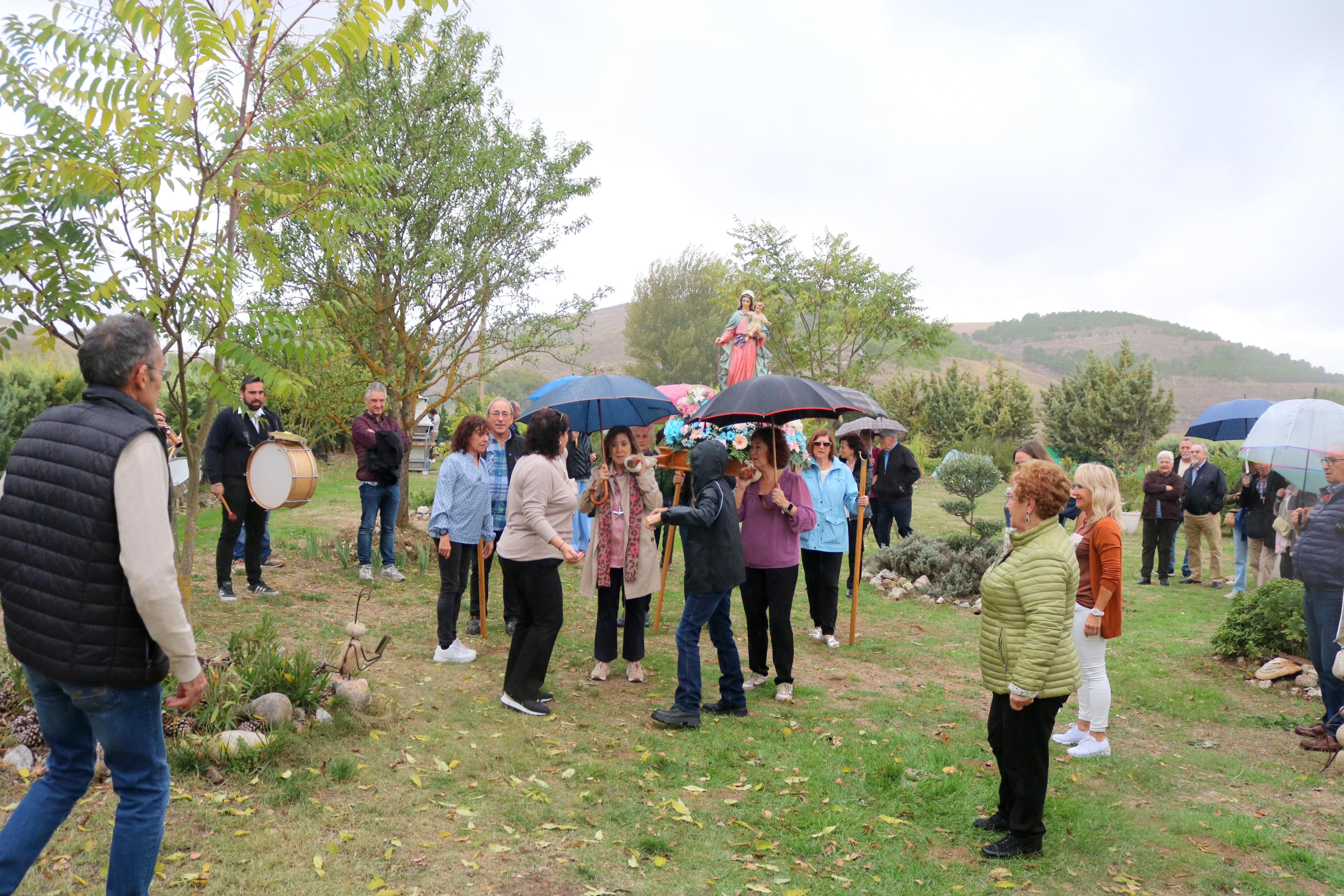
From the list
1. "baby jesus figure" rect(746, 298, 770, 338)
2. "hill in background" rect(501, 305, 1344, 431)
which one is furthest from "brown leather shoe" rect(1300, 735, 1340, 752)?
"hill in background" rect(501, 305, 1344, 431)

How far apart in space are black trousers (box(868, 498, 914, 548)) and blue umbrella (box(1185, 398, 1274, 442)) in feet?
13.2

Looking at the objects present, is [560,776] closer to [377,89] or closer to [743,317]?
[743,317]

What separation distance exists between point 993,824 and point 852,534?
22.9 feet

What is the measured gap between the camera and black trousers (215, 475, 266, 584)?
332 inches

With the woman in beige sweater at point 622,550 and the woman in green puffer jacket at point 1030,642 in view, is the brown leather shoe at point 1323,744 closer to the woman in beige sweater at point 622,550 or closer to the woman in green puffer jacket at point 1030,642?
the woman in green puffer jacket at point 1030,642

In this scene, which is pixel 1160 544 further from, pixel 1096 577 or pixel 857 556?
pixel 1096 577

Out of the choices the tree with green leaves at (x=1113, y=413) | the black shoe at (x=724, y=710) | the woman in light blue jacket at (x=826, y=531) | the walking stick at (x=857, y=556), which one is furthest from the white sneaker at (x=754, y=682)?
the tree with green leaves at (x=1113, y=413)

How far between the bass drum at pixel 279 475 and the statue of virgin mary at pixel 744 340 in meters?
5.38

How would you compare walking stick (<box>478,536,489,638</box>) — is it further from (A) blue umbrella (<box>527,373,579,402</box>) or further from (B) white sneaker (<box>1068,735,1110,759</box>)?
(B) white sneaker (<box>1068,735,1110,759</box>)

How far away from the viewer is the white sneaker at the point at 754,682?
686cm

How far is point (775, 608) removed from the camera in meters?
6.50

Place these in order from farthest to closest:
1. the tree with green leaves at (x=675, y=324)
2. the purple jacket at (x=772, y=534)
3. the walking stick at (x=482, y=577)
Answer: the tree with green leaves at (x=675, y=324) → the walking stick at (x=482, y=577) → the purple jacket at (x=772, y=534)

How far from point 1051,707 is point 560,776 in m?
2.68

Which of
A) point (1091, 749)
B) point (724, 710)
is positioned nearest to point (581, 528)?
point (724, 710)
